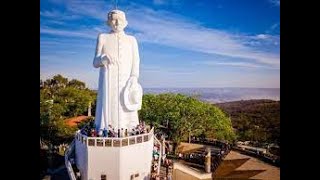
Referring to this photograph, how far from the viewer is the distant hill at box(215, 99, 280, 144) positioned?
10.6m

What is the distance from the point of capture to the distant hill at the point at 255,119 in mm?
10641

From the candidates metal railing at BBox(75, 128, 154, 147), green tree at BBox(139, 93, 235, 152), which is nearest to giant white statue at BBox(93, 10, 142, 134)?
metal railing at BBox(75, 128, 154, 147)

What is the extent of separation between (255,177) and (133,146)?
108 inches

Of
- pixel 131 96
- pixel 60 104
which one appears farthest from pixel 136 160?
pixel 60 104

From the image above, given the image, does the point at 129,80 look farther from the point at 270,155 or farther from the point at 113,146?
the point at 270,155

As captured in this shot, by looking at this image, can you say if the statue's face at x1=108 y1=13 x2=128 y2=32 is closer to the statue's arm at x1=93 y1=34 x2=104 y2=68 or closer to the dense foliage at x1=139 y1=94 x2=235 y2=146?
the statue's arm at x1=93 y1=34 x2=104 y2=68

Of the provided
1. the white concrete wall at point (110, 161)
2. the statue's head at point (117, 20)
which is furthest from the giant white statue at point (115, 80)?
the white concrete wall at point (110, 161)

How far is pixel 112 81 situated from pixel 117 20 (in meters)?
1.10

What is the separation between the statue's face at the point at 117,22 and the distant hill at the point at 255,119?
4248 millimetres

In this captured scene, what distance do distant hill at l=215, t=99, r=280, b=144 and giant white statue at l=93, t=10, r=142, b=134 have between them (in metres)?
3.87

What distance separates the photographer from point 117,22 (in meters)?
7.64

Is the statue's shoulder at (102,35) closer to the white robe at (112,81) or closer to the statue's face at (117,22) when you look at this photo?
the white robe at (112,81)
